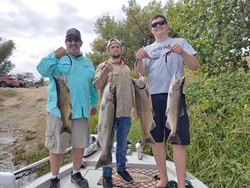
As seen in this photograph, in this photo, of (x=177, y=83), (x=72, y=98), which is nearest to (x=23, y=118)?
(x=72, y=98)

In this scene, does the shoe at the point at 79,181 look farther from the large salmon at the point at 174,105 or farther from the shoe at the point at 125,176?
the large salmon at the point at 174,105

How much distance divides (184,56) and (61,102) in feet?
4.44

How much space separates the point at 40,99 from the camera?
64.3 ft

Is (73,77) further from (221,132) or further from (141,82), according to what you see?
(221,132)

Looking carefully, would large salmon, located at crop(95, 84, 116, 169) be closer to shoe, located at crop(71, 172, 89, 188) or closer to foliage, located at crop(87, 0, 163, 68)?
shoe, located at crop(71, 172, 89, 188)

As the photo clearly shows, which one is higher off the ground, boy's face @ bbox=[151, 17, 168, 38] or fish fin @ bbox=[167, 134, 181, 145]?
boy's face @ bbox=[151, 17, 168, 38]

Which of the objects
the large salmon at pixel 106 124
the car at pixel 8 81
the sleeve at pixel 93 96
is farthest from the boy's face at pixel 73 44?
the car at pixel 8 81

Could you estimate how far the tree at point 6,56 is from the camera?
3756cm

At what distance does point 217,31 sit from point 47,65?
4.43 m

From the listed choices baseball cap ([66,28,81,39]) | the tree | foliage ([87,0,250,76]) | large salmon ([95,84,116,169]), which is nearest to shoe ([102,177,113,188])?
large salmon ([95,84,116,169])

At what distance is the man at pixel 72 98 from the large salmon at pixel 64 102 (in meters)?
0.10

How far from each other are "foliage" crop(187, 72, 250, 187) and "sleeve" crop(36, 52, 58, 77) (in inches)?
107

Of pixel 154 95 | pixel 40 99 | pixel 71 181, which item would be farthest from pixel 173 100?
pixel 40 99

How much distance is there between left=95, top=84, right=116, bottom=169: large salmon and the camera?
3430mm
